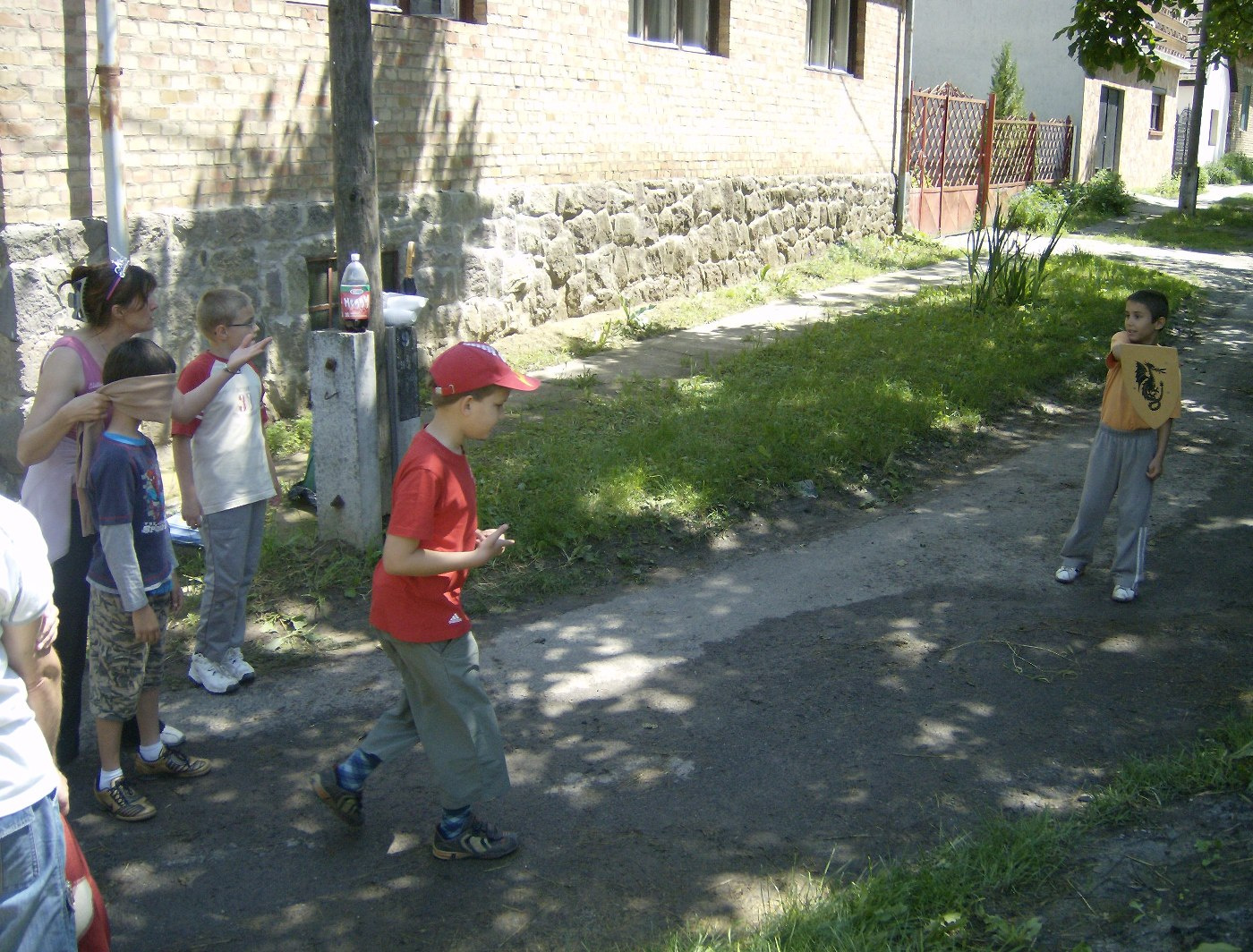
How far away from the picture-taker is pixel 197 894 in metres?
3.37

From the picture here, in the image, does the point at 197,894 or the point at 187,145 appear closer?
the point at 197,894

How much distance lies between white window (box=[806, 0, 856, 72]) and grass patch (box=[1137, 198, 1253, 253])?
23.3 feet

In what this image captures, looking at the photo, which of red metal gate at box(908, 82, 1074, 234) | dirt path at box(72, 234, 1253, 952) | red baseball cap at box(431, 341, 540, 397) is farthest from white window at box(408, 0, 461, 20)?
red metal gate at box(908, 82, 1074, 234)

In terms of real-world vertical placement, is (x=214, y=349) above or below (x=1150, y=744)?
above

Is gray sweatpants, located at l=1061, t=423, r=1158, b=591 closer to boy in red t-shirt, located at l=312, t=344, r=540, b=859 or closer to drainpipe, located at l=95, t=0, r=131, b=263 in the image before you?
boy in red t-shirt, located at l=312, t=344, r=540, b=859

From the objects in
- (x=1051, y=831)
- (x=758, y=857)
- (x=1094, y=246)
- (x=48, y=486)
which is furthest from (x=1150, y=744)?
(x=1094, y=246)

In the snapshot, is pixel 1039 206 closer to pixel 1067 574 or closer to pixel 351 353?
pixel 1067 574

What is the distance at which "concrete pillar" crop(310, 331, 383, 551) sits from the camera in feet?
18.4

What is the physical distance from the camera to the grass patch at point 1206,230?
1950 centimetres

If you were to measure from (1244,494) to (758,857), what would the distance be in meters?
4.96

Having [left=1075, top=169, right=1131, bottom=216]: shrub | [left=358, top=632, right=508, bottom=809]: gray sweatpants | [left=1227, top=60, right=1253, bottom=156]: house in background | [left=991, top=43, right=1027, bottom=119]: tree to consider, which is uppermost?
[left=1227, top=60, right=1253, bottom=156]: house in background

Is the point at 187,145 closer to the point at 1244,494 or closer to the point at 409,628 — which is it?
the point at 409,628

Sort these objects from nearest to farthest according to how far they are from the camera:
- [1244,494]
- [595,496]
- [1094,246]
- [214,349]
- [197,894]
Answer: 1. [197,894]
2. [214,349]
3. [595,496]
4. [1244,494]
5. [1094,246]

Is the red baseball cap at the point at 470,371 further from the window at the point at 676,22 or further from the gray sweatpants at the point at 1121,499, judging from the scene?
the window at the point at 676,22
